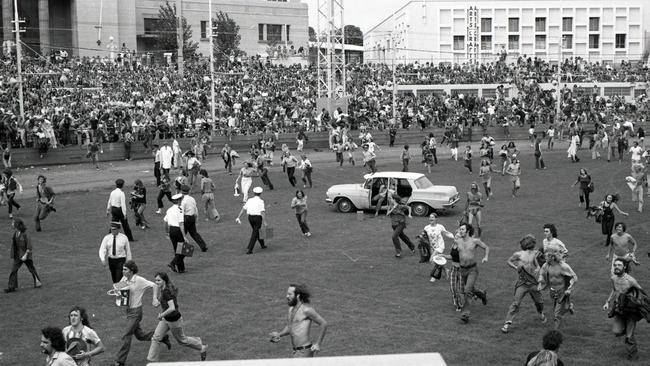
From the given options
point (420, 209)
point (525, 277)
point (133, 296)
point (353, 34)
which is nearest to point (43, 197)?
point (420, 209)

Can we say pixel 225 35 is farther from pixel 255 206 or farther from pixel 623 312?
pixel 623 312

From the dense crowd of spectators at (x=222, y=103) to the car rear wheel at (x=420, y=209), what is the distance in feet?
61.7

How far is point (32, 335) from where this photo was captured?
12.4 m

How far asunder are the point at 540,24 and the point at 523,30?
2.00 meters

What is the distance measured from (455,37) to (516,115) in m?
33.4

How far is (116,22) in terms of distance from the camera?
68.3 metres

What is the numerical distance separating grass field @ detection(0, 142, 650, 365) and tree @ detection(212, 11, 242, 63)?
4736 cm

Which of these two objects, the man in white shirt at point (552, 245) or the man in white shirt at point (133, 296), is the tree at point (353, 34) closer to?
the man in white shirt at point (552, 245)

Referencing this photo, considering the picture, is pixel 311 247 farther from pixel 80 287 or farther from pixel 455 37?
pixel 455 37

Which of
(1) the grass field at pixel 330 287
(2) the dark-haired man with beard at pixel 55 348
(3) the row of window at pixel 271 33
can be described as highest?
(3) the row of window at pixel 271 33

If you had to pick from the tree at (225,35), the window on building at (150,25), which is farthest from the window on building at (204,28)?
the window on building at (150,25)

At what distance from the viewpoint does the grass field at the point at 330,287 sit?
11.5 m

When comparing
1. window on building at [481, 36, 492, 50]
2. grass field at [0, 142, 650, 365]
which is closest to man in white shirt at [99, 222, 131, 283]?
grass field at [0, 142, 650, 365]

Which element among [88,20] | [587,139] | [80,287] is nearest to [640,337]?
[80,287]
